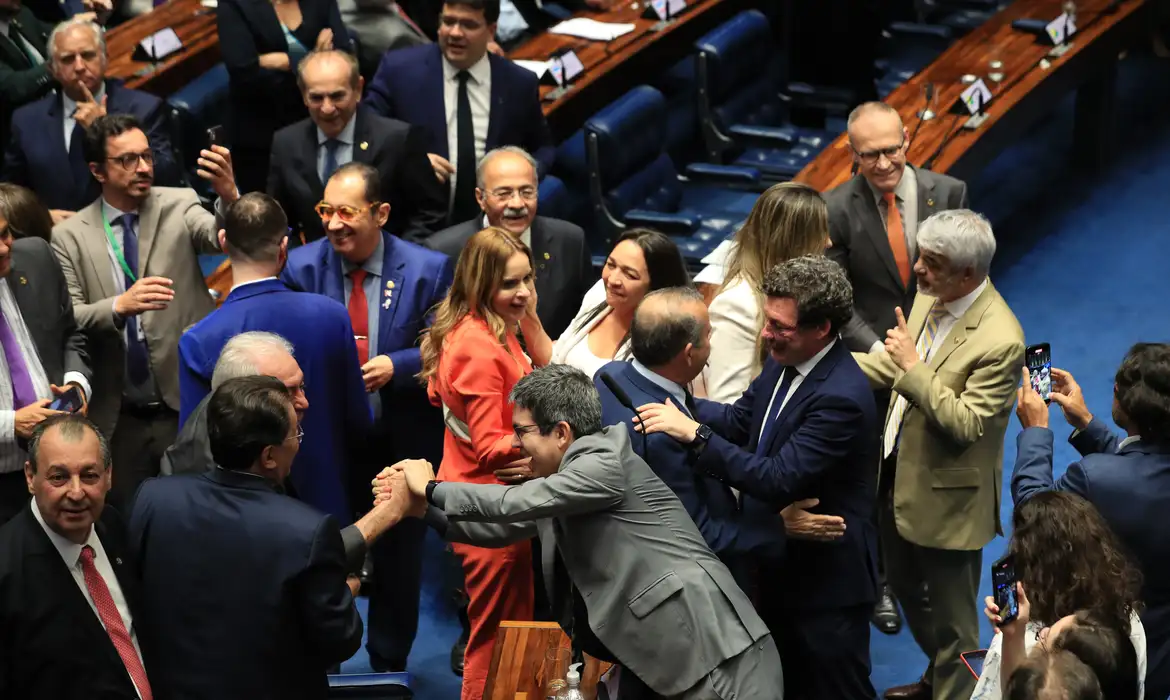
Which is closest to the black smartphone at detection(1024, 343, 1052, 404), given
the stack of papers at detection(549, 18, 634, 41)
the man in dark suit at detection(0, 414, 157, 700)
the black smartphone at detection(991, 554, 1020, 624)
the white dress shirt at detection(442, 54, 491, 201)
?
the black smartphone at detection(991, 554, 1020, 624)

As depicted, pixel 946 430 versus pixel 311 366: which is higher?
pixel 311 366

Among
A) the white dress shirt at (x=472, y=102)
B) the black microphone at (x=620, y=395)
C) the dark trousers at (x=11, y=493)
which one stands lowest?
the dark trousers at (x=11, y=493)

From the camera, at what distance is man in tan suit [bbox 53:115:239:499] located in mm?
4906

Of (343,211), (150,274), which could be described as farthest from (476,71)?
(150,274)

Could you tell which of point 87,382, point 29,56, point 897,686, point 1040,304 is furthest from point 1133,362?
point 29,56

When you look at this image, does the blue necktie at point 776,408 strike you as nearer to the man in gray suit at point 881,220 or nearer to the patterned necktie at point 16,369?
the man in gray suit at point 881,220

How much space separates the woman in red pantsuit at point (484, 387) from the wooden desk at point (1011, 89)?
7.69 ft

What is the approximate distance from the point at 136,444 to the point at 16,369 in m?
0.71

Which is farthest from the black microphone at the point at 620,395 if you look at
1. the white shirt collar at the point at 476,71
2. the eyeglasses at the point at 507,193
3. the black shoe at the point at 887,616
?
the white shirt collar at the point at 476,71

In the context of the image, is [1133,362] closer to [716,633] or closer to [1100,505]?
[1100,505]

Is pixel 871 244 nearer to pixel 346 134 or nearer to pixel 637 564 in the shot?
pixel 346 134

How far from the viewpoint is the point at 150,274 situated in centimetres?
498

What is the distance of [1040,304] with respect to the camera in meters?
7.27

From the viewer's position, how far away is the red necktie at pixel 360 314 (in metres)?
4.92
